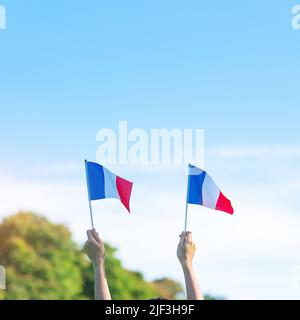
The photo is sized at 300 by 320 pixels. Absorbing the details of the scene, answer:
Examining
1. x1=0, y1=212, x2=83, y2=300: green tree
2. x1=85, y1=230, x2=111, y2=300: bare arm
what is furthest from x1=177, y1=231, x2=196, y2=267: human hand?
x1=0, y1=212, x2=83, y2=300: green tree

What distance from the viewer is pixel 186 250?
162 inches

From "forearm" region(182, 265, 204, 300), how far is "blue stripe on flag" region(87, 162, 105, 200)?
2.48m

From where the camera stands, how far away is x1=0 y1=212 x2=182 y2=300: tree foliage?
176 feet

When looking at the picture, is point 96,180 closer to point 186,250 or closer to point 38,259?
point 186,250

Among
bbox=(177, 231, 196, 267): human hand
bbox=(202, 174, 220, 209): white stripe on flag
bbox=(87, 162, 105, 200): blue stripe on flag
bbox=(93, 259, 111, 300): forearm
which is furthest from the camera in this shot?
bbox=(202, 174, 220, 209): white stripe on flag

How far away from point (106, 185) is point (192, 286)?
2.63 m

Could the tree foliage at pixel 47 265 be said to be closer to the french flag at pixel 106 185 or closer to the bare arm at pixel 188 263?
the french flag at pixel 106 185

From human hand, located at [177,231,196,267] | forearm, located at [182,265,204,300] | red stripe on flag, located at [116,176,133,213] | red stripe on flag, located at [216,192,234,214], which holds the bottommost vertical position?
forearm, located at [182,265,204,300]

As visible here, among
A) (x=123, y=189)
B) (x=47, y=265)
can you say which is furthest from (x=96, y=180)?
(x=47, y=265)

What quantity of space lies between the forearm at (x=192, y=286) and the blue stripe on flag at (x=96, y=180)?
248 centimetres

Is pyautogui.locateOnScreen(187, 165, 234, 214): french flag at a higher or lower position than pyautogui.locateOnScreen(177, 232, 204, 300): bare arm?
higher

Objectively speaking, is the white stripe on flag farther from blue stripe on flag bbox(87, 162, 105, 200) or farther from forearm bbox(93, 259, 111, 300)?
forearm bbox(93, 259, 111, 300)
